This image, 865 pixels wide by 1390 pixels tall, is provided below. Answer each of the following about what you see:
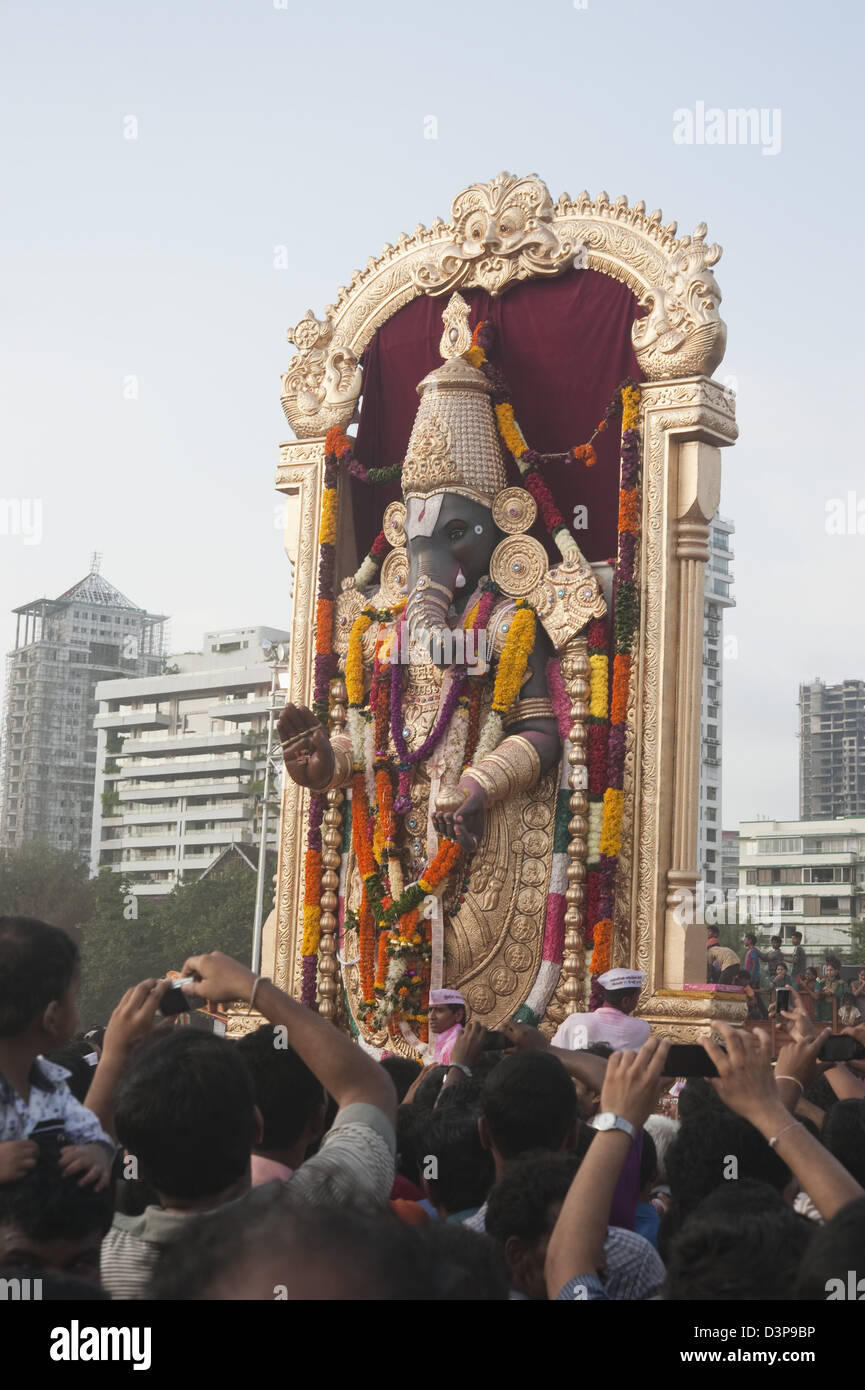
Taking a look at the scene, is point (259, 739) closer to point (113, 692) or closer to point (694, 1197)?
point (113, 692)

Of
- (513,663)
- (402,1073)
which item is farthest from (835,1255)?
(513,663)

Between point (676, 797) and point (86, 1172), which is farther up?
A: point (676, 797)

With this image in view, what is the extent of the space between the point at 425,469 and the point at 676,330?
1979 mm

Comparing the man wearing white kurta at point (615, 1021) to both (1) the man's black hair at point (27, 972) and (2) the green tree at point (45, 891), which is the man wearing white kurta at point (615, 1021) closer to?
(1) the man's black hair at point (27, 972)

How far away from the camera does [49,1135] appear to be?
3.26 m

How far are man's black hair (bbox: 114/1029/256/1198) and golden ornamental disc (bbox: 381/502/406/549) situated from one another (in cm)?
938

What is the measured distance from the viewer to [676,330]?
36.6 ft

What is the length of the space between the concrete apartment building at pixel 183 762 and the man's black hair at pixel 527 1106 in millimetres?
63485

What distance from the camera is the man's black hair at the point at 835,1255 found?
198 centimetres

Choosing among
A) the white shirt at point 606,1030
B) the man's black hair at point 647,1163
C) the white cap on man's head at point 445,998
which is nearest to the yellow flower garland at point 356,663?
the white cap on man's head at point 445,998

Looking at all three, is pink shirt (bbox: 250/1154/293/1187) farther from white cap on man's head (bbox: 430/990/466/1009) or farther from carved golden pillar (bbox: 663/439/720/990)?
carved golden pillar (bbox: 663/439/720/990)

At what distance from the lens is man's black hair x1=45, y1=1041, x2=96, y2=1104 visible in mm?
4602

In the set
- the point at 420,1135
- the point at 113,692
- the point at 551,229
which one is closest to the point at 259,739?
the point at 113,692
